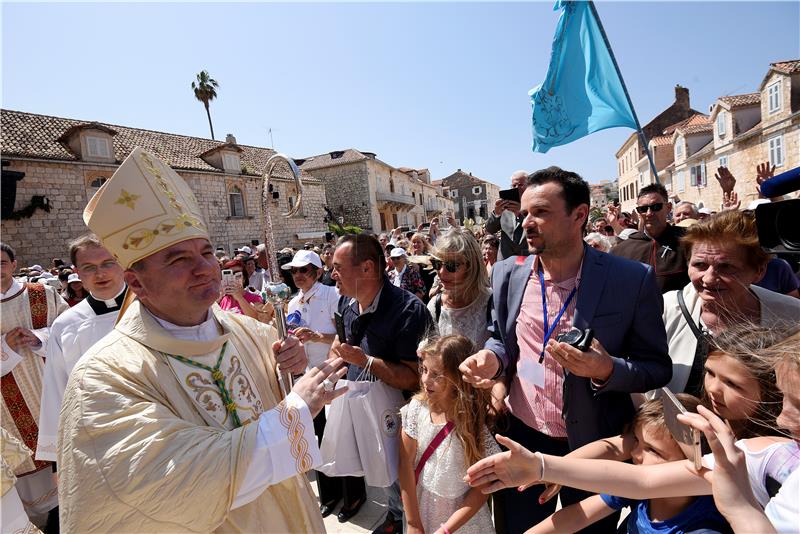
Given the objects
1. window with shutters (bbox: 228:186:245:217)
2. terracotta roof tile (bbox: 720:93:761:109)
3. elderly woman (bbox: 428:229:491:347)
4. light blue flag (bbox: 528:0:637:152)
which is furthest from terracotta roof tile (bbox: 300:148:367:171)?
elderly woman (bbox: 428:229:491:347)

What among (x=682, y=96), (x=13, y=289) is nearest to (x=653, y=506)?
(x=13, y=289)

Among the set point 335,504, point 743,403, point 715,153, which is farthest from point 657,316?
point 715,153

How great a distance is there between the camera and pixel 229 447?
133cm

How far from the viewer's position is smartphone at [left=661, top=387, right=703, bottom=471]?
1.25 metres

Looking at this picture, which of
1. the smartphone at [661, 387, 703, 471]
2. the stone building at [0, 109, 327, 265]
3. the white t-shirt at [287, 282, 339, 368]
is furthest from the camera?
the stone building at [0, 109, 327, 265]

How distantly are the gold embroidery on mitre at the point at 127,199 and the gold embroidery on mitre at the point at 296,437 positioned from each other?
1052 mm

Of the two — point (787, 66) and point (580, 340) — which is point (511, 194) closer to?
point (580, 340)

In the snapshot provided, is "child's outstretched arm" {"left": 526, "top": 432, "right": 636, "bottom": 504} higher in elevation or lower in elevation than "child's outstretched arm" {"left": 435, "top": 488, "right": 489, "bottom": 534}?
higher

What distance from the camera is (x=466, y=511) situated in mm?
2105

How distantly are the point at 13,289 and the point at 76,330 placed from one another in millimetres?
1039

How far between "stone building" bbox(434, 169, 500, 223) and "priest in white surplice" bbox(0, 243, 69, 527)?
59817 millimetres

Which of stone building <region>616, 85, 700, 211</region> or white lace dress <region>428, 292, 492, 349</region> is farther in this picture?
stone building <region>616, 85, 700, 211</region>

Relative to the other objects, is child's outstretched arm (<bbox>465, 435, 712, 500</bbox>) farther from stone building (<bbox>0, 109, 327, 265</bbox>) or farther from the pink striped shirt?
stone building (<bbox>0, 109, 327, 265</bbox>)

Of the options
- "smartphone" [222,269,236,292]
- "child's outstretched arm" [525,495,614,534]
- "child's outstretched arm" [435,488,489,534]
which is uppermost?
"smartphone" [222,269,236,292]
